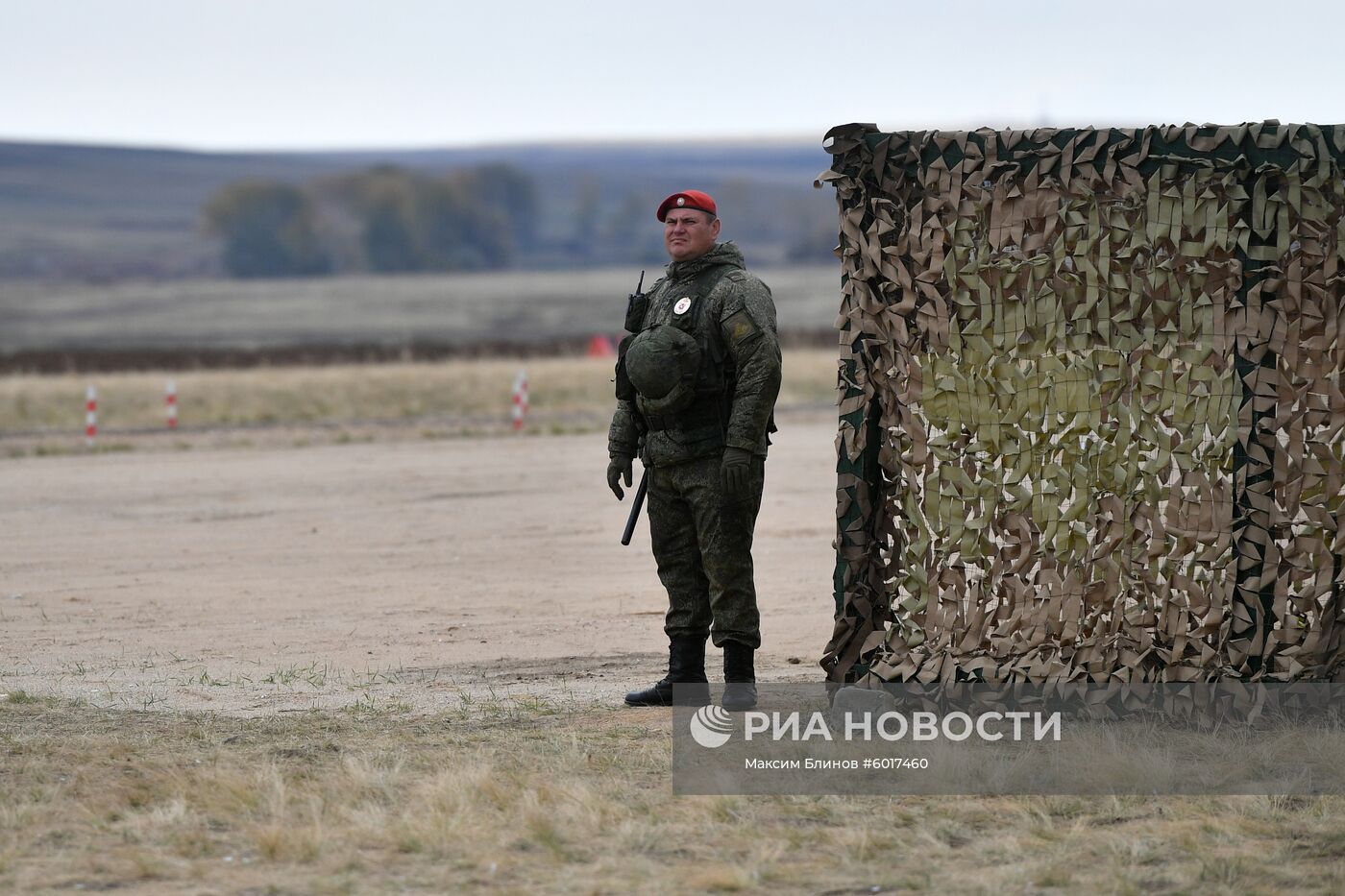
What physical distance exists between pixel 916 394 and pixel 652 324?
1146 mm

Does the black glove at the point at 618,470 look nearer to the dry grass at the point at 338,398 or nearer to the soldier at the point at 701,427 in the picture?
the soldier at the point at 701,427

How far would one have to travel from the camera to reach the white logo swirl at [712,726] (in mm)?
6766

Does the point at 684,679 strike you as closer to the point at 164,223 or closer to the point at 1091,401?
the point at 1091,401

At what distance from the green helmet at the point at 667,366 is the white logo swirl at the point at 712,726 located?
1.23m

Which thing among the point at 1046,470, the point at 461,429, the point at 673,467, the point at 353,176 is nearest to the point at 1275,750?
the point at 1046,470

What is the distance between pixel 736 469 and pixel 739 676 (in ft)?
3.24

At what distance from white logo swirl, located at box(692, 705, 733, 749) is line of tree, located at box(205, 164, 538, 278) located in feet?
428

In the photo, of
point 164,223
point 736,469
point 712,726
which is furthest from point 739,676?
point 164,223

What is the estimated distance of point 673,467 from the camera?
723 cm

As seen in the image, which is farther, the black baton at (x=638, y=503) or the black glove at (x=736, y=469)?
the black baton at (x=638, y=503)

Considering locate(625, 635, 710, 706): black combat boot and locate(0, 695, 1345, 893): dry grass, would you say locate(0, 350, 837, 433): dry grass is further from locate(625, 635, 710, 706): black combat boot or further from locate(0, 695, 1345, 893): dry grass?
locate(0, 695, 1345, 893): dry grass

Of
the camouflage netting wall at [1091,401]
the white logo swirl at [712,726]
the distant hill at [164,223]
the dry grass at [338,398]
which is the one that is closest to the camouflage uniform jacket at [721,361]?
the camouflage netting wall at [1091,401]

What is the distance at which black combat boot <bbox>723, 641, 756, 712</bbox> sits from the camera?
7262mm

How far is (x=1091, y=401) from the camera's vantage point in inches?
265
